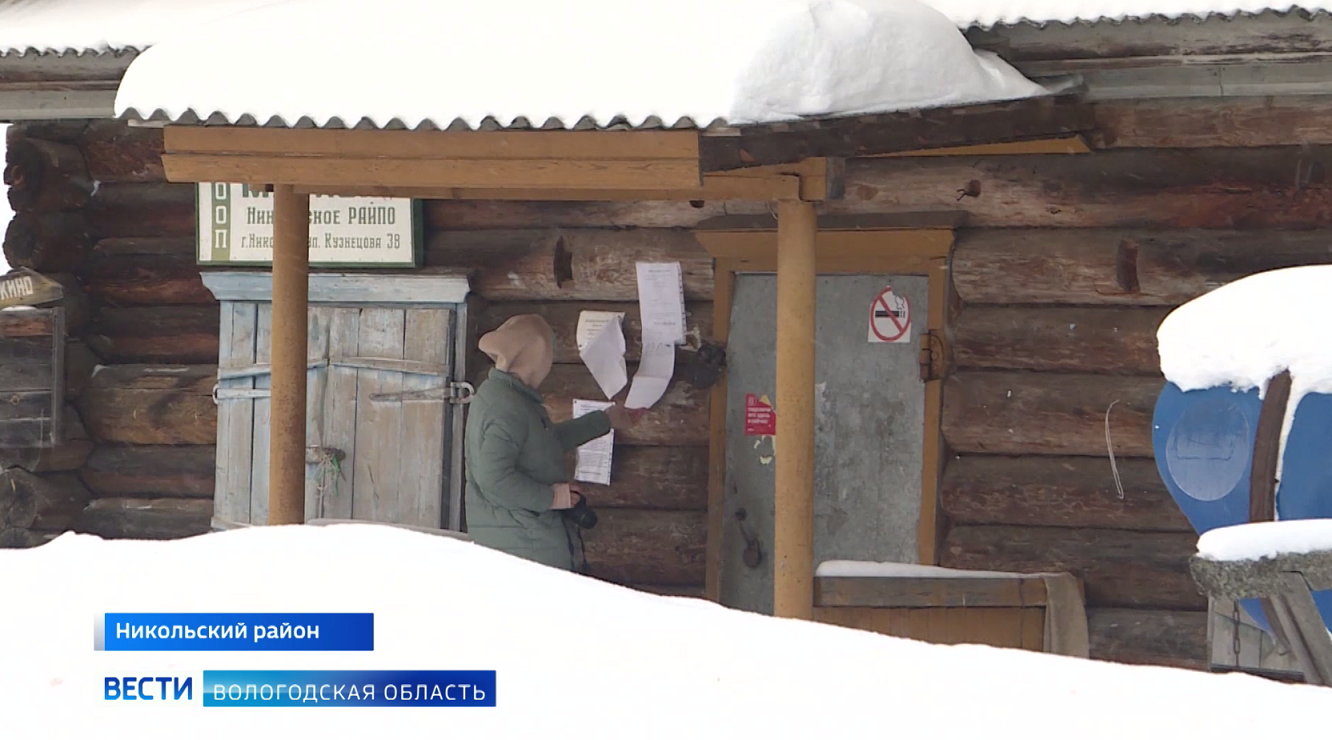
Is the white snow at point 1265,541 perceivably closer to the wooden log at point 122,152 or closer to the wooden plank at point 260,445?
the wooden plank at point 260,445

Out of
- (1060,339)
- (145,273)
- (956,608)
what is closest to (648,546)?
(956,608)

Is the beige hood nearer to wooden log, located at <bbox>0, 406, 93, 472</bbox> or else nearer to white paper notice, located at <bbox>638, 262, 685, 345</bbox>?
white paper notice, located at <bbox>638, 262, 685, 345</bbox>

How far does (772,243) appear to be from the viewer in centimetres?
671

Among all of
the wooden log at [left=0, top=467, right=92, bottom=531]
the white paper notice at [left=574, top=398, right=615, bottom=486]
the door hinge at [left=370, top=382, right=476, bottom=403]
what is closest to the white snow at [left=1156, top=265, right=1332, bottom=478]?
the white paper notice at [left=574, top=398, right=615, bottom=486]

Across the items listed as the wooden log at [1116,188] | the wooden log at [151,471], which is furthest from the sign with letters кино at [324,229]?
the wooden log at [1116,188]

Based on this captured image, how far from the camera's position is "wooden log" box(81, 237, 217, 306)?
7.70 m

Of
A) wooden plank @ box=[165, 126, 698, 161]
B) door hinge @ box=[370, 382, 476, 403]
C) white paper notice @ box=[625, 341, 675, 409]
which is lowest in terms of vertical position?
door hinge @ box=[370, 382, 476, 403]

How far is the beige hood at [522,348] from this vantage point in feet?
19.7

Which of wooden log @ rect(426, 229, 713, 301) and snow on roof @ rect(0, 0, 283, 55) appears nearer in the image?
snow on roof @ rect(0, 0, 283, 55)

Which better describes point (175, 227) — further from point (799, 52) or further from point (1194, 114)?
point (1194, 114)

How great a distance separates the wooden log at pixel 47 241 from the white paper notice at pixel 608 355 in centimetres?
277

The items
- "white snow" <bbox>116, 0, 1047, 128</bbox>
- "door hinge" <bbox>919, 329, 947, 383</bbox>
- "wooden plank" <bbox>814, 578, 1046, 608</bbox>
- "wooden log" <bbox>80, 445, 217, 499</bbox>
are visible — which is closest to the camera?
"white snow" <bbox>116, 0, 1047, 128</bbox>

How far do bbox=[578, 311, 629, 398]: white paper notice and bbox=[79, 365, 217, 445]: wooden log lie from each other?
206 centimetres

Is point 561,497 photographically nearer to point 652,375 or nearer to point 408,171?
point 652,375
